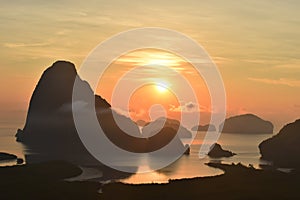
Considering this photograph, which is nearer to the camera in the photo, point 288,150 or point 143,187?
point 143,187

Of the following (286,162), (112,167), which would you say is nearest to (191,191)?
(112,167)

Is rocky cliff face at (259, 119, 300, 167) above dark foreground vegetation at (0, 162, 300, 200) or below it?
above

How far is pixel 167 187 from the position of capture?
3979 inches

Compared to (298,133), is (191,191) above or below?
below

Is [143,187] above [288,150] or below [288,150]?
below

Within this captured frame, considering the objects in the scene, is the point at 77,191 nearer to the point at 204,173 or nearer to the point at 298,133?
the point at 204,173

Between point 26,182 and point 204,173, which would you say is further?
point 204,173

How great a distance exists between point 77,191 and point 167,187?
19816 millimetres

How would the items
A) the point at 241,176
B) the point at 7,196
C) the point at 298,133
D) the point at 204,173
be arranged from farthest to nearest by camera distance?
the point at 298,133, the point at 204,173, the point at 241,176, the point at 7,196

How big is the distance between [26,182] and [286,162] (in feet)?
354

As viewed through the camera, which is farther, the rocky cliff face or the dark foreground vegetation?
the rocky cliff face

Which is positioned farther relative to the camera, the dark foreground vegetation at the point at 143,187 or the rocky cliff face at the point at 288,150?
the rocky cliff face at the point at 288,150

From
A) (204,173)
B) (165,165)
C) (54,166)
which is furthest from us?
(165,165)

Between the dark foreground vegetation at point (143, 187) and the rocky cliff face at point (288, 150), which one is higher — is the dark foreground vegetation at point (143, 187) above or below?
below
